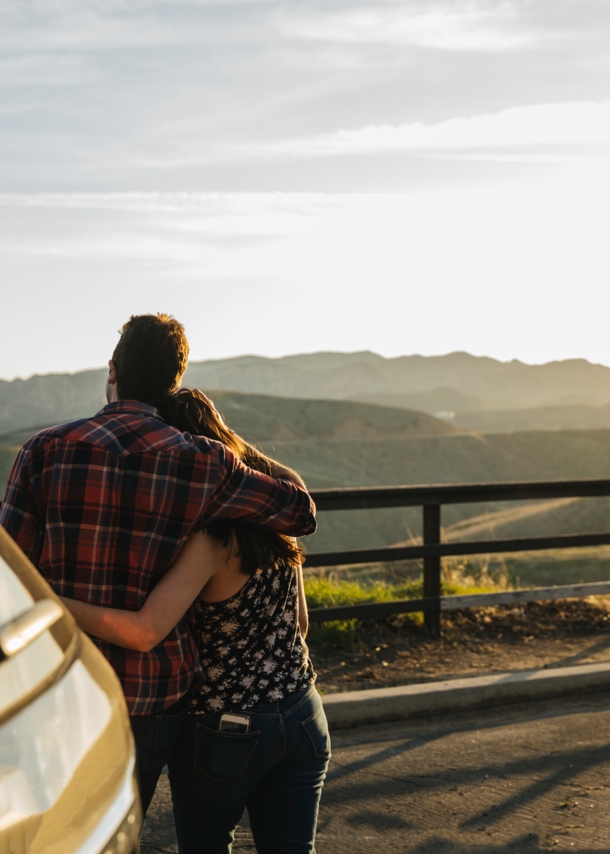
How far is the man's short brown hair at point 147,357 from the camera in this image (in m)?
2.19

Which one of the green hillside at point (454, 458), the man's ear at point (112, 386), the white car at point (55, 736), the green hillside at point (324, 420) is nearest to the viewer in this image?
the white car at point (55, 736)

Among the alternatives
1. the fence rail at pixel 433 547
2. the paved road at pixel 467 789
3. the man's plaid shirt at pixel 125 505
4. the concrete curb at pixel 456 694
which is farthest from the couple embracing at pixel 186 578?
the fence rail at pixel 433 547

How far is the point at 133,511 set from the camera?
81.0 inches

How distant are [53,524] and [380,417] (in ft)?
448

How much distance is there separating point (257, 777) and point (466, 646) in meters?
5.08

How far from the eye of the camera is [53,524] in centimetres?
207

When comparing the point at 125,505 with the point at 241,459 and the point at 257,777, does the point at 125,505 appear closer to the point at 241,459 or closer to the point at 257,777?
the point at 241,459

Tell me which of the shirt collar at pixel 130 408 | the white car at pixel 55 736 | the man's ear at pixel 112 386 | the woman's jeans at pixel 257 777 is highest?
the man's ear at pixel 112 386

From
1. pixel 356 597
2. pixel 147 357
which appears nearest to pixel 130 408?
pixel 147 357

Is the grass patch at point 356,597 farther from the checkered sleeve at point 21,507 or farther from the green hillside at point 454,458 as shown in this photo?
the green hillside at point 454,458

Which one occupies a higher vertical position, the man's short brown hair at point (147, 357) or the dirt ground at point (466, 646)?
the man's short brown hair at point (147, 357)

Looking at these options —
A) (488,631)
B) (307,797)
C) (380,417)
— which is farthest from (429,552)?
(380,417)

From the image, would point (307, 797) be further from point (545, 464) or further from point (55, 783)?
point (545, 464)

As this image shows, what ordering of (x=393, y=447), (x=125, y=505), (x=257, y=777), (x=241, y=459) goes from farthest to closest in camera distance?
(x=393, y=447), (x=241, y=459), (x=257, y=777), (x=125, y=505)
